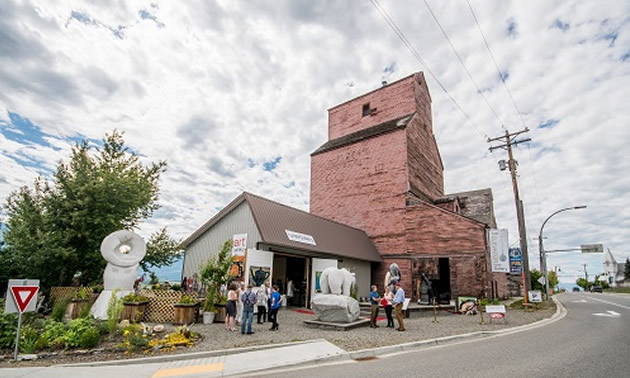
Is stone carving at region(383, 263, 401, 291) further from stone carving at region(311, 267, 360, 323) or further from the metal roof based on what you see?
the metal roof

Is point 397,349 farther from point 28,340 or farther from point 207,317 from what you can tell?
point 28,340

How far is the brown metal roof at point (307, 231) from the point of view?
1702cm

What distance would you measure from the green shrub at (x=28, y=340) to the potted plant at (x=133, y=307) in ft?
10.7

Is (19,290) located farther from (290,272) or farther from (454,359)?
(290,272)

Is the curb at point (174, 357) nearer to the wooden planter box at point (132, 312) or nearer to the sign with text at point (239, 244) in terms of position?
the wooden planter box at point (132, 312)

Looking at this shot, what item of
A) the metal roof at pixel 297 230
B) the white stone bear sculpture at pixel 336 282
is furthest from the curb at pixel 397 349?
the metal roof at pixel 297 230

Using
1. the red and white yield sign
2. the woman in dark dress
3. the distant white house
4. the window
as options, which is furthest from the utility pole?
the distant white house

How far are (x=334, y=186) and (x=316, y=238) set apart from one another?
1020 centimetres

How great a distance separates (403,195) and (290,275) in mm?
10403

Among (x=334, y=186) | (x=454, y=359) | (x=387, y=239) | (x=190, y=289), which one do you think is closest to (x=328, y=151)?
(x=334, y=186)

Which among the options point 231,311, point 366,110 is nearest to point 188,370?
point 231,311

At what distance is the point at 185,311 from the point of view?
1270 centimetres

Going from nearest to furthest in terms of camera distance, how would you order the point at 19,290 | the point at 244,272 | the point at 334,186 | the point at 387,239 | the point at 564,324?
the point at 19,290
the point at 564,324
the point at 244,272
the point at 387,239
the point at 334,186

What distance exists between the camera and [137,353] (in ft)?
27.5
